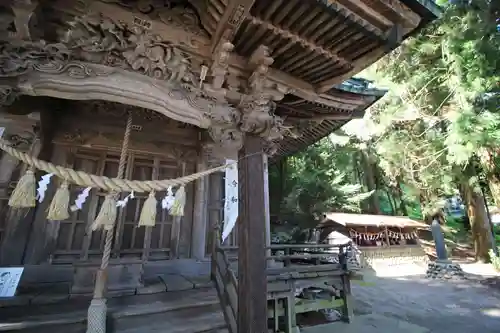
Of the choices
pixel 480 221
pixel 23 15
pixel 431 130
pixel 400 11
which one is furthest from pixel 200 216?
pixel 480 221

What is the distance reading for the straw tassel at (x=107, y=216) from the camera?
2643 mm

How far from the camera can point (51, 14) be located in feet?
8.57

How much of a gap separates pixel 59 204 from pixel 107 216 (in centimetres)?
44

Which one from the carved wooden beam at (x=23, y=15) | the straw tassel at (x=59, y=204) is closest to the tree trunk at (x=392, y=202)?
the straw tassel at (x=59, y=204)

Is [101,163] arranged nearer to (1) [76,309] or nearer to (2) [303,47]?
(1) [76,309]

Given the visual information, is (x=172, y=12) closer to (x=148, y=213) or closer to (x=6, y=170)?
(x=148, y=213)

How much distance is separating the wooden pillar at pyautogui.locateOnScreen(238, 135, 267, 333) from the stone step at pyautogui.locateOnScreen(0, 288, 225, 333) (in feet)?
3.39

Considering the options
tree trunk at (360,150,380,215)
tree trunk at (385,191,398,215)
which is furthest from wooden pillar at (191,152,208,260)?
tree trunk at (385,191,398,215)

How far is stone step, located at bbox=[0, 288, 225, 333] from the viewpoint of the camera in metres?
2.85

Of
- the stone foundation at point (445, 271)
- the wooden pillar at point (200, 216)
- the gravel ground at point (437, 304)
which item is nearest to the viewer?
the wooden pillar at point (200, 216)

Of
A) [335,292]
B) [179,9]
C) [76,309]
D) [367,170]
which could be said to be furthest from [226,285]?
[367,170]

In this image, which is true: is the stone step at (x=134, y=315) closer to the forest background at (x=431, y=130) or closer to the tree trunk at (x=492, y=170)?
→ the forest background at (x=431, y=130)

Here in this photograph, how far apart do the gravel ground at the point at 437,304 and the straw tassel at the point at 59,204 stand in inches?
276

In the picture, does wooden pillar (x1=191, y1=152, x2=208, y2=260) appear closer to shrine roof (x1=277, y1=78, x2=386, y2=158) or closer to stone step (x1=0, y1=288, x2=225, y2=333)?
stone step (x1=0, y1=288, x2=225, y2=333)
